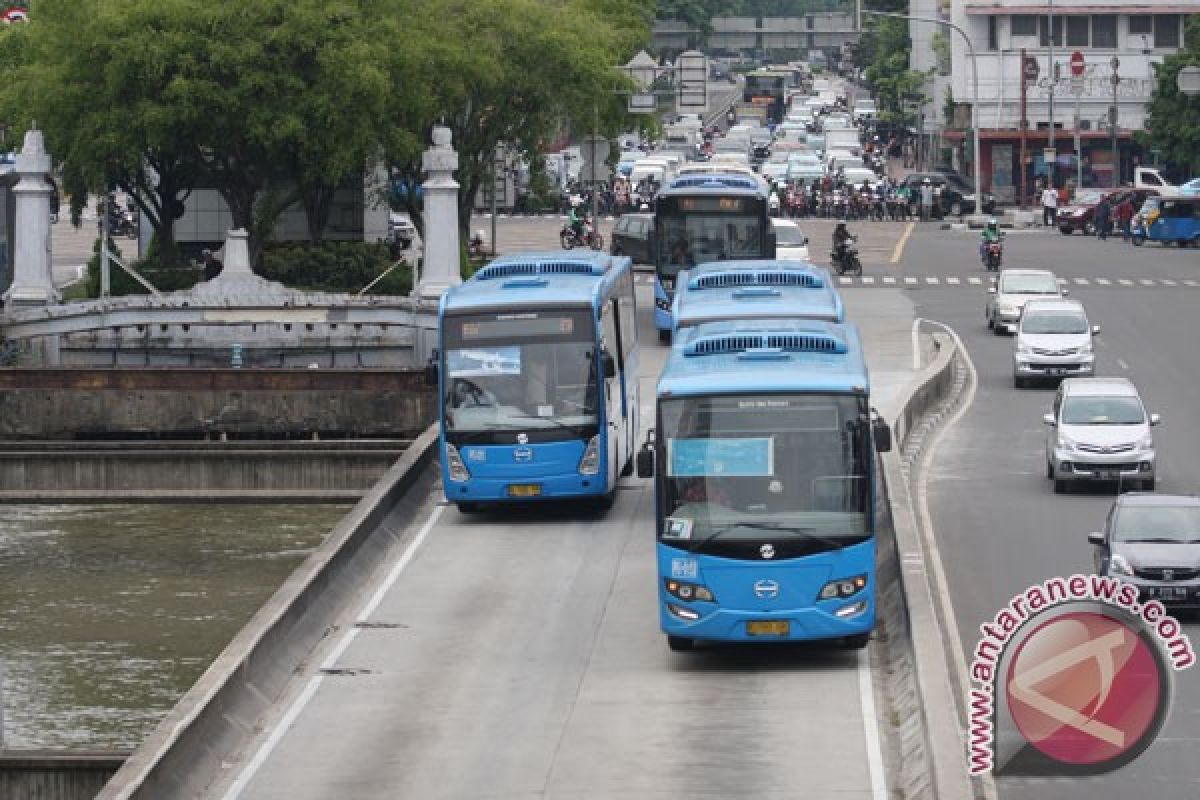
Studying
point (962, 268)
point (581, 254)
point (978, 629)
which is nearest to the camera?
point (978, 629)

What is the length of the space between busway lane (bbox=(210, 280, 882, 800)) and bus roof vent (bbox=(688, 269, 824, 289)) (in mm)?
5782

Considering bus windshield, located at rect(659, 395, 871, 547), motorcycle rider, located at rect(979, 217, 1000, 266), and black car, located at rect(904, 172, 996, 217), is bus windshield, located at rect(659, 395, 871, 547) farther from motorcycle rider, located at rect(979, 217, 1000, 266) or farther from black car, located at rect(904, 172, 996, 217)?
black car, located at rect(904, 172, 996, 217)

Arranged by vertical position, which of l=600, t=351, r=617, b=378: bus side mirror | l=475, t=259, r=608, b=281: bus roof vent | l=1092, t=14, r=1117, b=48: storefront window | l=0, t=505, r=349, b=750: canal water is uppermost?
l=1092, t=14, r=1117, b=48: storefront window

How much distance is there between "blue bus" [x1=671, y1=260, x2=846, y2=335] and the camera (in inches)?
1312

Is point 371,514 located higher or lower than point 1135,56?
lower

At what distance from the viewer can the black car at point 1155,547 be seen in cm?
3073

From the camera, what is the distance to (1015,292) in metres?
61.2

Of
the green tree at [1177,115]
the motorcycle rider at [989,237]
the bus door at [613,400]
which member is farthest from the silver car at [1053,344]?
the green tree at [1177,115]

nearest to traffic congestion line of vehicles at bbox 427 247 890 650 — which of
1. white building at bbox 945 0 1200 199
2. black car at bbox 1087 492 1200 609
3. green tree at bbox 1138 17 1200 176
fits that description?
black car at bbox 1087 492 1200 609

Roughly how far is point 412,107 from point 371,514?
1153 inches

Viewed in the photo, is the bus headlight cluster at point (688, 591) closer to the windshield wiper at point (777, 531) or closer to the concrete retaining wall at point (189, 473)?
the windshield wiper at point (777, 531)

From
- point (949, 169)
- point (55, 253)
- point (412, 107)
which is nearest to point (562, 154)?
point (949, 169)

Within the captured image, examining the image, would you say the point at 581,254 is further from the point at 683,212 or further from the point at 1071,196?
the point at 1071,196

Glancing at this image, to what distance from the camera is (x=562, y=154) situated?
11469 centimetres
